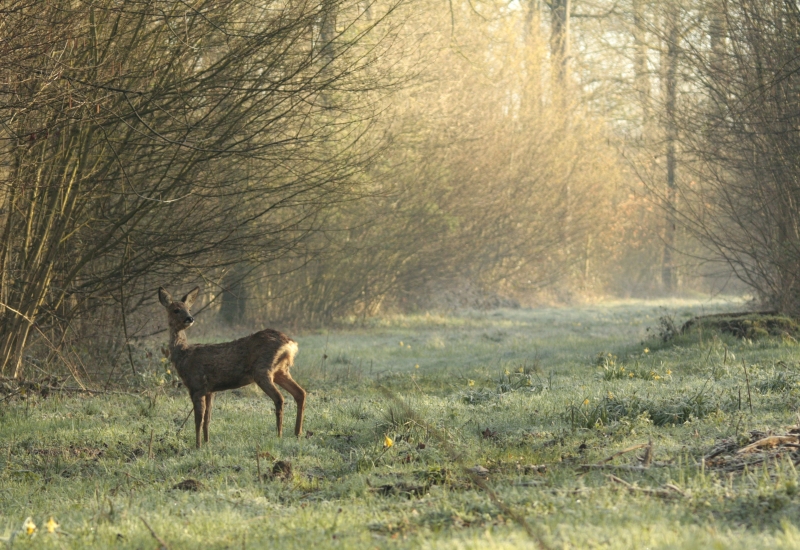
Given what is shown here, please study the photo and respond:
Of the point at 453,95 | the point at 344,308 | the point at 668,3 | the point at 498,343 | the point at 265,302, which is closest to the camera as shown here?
the point at 668,3

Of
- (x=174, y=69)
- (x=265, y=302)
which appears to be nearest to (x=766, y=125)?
(x=174, y=69)

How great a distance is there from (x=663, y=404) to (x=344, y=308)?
14.4 meters

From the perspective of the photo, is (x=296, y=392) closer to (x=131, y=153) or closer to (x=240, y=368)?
(x=240, y=368)

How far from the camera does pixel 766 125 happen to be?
13.8 meters

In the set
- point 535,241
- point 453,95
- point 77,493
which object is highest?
point 453,95

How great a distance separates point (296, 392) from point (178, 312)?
1.40 metres

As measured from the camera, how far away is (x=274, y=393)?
26.3 feet

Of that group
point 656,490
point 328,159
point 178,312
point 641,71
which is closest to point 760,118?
point 328,159

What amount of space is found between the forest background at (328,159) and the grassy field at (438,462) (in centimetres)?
168

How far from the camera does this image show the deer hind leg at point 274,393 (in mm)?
7969

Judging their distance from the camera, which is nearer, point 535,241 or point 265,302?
point 265,302

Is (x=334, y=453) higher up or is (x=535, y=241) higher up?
(x=535, y=241)

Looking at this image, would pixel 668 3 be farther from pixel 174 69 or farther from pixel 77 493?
pixel 77 493

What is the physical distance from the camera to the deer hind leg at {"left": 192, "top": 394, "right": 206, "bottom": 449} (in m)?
7.81
